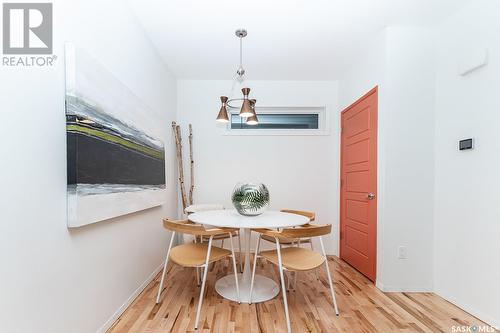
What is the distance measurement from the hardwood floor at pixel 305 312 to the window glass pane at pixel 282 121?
7.12 feet

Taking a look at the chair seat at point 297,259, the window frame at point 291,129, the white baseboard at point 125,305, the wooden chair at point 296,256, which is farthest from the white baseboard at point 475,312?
the white baseboard at point 125,305

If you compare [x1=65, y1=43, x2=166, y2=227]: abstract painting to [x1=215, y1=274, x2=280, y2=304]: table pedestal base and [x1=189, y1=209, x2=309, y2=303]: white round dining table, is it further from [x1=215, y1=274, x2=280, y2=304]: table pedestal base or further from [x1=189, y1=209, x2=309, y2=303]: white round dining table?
[x1=215, y1=274, x2=280, y2=304]: table pedestal base

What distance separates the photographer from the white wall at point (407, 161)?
2361 millimetres

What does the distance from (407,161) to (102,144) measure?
2.59 metres

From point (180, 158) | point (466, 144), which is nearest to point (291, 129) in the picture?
point (180, 158)

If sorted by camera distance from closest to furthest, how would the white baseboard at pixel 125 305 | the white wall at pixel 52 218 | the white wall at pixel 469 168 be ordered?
the white wall at pixel 52 218
the white baseboard at pixel 125 305
the white wall at pixel 469 168

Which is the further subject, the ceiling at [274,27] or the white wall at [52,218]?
the ceiling at [274,27]

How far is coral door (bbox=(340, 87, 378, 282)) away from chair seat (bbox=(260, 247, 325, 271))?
884 mm

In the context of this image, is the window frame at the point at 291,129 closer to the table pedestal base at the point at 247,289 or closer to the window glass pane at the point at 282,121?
the window glass pane at the point at 282,121

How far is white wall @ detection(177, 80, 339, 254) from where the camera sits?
3.62m

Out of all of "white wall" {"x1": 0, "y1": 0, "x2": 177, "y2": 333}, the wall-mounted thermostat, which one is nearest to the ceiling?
"white wall" {"x1": 0, "y1": 0, "x2": 177, "y2": 333}

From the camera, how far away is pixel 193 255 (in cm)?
207

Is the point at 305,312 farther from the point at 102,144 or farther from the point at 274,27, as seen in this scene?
the point at 274,27

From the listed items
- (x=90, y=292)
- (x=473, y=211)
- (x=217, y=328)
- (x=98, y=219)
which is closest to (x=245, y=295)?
(x=217, y=328)
